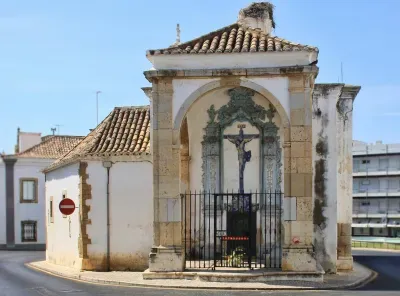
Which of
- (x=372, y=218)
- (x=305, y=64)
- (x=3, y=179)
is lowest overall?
(x=372, y=218)

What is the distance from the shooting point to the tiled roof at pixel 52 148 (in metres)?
46.0

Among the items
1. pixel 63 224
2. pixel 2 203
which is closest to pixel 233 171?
pixel 63 224

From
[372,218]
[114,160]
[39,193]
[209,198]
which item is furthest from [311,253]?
[372,218]

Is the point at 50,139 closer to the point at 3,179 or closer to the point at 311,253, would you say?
the point at 3,179

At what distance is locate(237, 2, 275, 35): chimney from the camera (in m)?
26.6

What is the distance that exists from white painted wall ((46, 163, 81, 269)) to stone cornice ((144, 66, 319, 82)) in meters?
5.34

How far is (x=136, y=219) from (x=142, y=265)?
1494mm

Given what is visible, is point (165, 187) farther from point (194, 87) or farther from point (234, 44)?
point (234, 44)

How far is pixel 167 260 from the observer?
1945cm

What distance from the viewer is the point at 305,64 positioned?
64.2 feet

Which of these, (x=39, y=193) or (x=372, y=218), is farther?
(x=372, y=218)

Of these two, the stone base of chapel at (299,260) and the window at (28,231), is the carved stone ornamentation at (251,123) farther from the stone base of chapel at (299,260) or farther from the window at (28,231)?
the window at (28,231)

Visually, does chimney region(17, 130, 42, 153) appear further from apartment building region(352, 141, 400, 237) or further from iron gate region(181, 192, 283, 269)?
apartment building region(352, 141, 400, 237)

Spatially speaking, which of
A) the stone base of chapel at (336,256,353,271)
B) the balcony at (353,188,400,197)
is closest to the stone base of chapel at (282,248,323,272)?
the stone base of chapel at (336,256,353,271)
